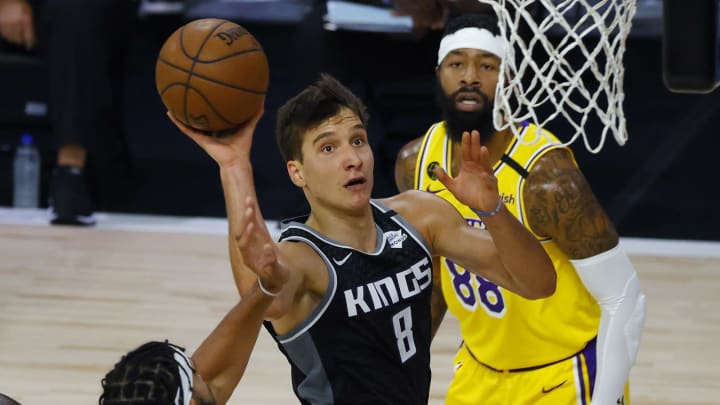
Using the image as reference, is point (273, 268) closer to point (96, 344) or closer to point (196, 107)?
point (196, 107)

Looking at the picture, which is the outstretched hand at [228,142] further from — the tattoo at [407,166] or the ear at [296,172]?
the tattoo at [407,166]

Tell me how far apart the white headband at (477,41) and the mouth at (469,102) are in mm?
167

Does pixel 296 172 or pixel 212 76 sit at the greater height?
pixel 212 76

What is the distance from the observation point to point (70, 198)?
8078mm

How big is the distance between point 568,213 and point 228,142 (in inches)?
41.6

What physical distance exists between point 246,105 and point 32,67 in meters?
6.02

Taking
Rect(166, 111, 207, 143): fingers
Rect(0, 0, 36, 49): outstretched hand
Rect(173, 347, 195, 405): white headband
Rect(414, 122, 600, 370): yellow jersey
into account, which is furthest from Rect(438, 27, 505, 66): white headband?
Rect(0, 0, 36, 49): outstretched hand

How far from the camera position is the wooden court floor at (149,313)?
5.52m

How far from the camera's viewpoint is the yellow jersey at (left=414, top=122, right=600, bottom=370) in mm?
3871

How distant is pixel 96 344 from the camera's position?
595 cm

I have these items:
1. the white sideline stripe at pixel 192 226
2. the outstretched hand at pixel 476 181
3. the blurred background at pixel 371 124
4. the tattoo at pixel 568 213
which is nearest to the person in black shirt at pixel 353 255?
the outstretched hand at pixel 476 181

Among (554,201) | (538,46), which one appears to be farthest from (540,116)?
(554,201)

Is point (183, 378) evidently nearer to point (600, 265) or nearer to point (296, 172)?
point (296, 172)

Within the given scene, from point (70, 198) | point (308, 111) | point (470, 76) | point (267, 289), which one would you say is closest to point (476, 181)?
point (308, 111)
